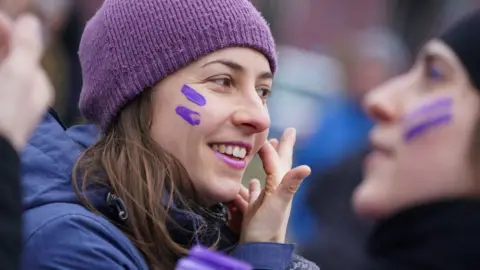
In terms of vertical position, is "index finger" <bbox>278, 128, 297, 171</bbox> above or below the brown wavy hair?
above

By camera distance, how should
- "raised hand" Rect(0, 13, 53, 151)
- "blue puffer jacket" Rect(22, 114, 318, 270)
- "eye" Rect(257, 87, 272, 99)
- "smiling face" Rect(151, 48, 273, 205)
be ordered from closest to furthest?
1. "raised hand" Rect(0, 13, 53, 151)
2. "blue puffer jacket" Rect(22, 114, 318, 270)
3. "smiling face" Rect(151, 48, 273, 205)
4. "eye" Rect(257, 87, 272, 99)

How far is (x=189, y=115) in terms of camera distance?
2.88 meters

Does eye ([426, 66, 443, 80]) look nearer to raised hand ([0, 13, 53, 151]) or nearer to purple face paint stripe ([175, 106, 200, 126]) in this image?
raised hand ([0, 13, 53, 151])

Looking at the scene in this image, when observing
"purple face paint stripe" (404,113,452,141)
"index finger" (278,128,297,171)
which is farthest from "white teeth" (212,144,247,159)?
"purple face paint stripe" (404,113,452,141)

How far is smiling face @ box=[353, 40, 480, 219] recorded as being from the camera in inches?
72.0

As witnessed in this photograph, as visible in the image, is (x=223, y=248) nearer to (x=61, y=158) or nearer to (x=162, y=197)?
(x=162, y=197)

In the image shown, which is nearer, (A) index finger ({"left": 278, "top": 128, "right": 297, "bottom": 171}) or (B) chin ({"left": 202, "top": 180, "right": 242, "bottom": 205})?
(B) chin ({"left": 202, "top": 180, "right": 242, "bottom": 205})

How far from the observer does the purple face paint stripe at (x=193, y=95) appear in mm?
2883

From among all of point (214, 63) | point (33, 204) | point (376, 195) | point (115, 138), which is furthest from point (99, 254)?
point (376, 195)

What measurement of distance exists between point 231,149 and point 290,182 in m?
0.20

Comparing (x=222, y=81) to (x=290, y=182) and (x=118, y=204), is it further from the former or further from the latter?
(x=118, y=204)

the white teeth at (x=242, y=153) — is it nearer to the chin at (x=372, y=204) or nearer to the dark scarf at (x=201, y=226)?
the dark scarf at (x=201, y=226)

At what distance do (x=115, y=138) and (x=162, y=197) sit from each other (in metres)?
0.27

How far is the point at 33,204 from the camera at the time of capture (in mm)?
2688
